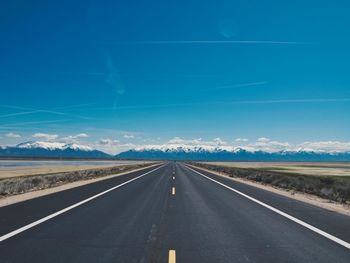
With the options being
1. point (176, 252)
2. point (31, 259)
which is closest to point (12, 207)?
point (31, 259)

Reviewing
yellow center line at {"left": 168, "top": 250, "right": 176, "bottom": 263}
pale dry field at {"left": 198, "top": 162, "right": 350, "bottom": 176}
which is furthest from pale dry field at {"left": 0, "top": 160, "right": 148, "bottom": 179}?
pale dry field at {"left": 198, "top": 162, "right": 350, "bottom": 176}

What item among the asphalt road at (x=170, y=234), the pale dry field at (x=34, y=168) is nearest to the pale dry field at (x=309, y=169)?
the pale dry field at (x=34, y=168)

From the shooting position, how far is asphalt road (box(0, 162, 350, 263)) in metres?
6.37

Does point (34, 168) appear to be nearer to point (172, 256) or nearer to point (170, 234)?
point (170, 234)

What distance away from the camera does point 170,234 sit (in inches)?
323

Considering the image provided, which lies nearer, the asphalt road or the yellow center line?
the yellow center line

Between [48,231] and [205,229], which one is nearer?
[48,231]

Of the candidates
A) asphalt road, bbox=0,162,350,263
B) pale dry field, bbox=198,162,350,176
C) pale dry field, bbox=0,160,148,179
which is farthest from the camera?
pale dry field, bbox=198,162,350,176

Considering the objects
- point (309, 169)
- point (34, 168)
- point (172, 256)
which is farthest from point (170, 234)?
point (309, 169)

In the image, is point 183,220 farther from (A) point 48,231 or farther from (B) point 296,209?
(B) point 296,209

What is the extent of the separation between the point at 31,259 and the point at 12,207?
23.5ft

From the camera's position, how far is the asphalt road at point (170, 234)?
6371 millimetres

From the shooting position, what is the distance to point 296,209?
12.7m

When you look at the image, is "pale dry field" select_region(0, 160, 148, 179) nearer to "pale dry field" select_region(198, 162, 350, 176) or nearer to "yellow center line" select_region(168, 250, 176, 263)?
"yellow center line" select_region(168, 250, 176, 263)
